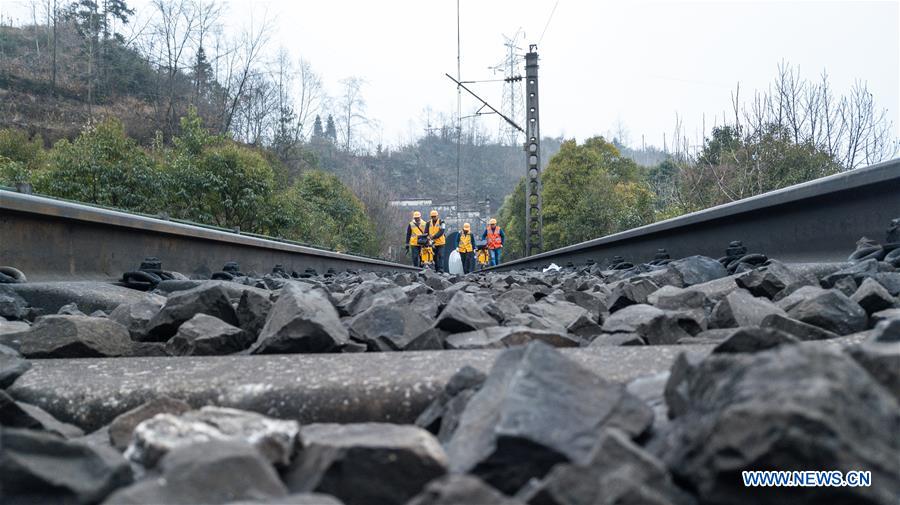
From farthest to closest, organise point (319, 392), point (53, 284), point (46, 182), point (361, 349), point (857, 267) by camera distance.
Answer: point (46, 182)
point (53, 284)
point (857, 267)
point (361, 349)
point (319, 392)

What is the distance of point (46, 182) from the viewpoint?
1446 cm

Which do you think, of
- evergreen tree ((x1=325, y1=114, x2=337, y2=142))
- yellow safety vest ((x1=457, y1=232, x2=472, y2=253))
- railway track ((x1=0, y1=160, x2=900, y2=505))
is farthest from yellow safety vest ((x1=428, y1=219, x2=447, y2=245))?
evergreen tree ((x1=325, y1=114, x2=337, y2=142))

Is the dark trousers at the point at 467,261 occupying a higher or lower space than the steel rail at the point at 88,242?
lower

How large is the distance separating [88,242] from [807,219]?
5.03 metres

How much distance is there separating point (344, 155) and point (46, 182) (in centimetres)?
5052

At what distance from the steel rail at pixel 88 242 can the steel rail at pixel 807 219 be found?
4.71 metres

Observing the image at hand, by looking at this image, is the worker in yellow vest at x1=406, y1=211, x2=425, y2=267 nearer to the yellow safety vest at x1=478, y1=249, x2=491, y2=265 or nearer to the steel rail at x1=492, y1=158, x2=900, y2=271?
the yellow safety vest at x1=478, y1=249, x2=491, y2=265

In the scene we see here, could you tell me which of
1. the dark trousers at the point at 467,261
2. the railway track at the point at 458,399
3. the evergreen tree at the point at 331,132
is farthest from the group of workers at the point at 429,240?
the evergreen tree at the point at 331,132

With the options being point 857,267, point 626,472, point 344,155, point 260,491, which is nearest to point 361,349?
point 260,491

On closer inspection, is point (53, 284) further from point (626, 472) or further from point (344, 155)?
point (344, 155)

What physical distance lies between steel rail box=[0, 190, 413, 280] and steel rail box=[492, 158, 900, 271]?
471 cm

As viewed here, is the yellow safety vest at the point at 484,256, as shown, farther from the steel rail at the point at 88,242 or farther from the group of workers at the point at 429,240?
the steel rail at the point at 88,242

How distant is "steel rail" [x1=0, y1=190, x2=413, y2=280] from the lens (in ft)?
→ 12.5

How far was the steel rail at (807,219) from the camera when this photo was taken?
3592mm
